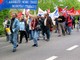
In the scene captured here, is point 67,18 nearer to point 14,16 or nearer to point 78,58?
point 14,16

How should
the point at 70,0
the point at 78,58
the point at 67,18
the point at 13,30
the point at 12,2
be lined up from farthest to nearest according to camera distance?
the point at 70,0
the point at 67,18
the point at 12,2
the point at 13,30
the point at 78,58

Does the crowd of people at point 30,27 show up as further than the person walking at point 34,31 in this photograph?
No

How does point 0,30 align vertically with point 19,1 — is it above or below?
below

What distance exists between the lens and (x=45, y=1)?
55.9 metres

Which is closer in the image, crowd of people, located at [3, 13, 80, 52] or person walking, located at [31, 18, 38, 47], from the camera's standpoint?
crowd of people, located at [3, 13, 80, 52]

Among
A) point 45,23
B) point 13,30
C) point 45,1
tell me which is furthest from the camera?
point 45,1

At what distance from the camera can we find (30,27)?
1675 cm

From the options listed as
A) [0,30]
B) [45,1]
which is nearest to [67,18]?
[0,30]

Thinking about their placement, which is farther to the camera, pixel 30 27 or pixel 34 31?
pixel 30 27

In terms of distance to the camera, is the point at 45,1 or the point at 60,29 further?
the point at 45,1

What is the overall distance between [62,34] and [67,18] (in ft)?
6.11

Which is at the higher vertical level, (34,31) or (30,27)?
(30,27)

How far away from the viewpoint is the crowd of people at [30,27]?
1451 centimetres

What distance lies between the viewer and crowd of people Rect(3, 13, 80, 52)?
1451 centimetres
